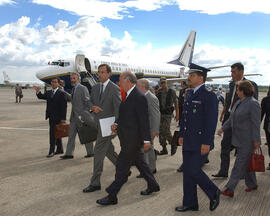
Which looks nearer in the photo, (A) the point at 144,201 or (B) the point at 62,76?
(A) the point at 144,201

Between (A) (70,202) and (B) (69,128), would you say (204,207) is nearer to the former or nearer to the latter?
(A) (70,202)

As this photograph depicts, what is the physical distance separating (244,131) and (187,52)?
37987mm

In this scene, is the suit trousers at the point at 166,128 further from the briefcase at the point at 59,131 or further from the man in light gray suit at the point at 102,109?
the man in light gray suit at the point at 102,109

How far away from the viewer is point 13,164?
571 cm

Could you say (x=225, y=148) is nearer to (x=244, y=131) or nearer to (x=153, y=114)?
(x=244, y=131)

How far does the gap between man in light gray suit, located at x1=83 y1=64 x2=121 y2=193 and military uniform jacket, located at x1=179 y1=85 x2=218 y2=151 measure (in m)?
1.23

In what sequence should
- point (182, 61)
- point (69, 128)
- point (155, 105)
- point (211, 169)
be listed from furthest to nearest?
point (182, 61) → point (69, 128) → point (211, 169) → point (155, 105)

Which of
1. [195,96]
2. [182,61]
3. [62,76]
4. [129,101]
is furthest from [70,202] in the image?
[182,61]

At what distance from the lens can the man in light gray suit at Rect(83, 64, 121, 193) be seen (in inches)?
169

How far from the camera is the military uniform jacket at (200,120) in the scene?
11.0 feet

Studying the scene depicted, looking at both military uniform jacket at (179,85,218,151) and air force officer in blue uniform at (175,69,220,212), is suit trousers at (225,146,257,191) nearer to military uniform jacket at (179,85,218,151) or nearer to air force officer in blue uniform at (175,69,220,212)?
air force officer in blue uniform at (175,69,220,212)

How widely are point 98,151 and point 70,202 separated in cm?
84

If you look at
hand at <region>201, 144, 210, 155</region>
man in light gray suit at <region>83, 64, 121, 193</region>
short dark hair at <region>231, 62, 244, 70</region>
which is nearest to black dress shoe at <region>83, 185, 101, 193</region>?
man in light gray suit at <region>83, 64, 121, 193</region>

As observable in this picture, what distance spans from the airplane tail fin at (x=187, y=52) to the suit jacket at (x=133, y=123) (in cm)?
3603
